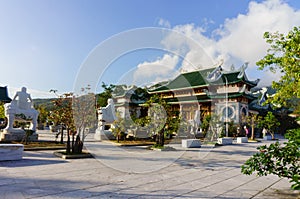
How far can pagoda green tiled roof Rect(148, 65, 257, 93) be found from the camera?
29.6 m

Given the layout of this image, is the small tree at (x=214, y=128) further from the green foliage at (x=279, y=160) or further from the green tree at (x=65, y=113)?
the green foliage at (x=279, y=160)

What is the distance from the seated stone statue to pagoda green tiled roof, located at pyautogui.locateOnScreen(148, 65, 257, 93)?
21964 millimetres

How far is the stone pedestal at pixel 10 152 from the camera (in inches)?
264

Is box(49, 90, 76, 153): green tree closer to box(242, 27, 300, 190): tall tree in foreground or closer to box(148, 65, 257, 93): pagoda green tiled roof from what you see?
box(242, 27, 300, 190): tall tree in foreground

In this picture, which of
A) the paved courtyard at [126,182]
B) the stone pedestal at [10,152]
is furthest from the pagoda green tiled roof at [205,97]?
the stone pedestal at [10,152]

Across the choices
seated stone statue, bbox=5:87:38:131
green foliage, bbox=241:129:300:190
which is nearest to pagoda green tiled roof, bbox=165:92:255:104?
seated stone statue, bbox=5:87:38:131

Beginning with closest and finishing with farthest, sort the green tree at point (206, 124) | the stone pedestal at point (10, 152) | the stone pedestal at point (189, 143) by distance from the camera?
1. the stone pedestal at point (10, 152)
2. the stone pedestal at point (189, 143)
3. the green tree at point (206, 124)

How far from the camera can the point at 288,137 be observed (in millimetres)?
4402

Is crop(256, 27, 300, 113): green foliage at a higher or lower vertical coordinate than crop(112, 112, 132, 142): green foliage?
higher

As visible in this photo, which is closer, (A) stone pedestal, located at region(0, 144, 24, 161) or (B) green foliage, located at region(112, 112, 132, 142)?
(A) stone pedestal, located at region(0, 144, 24, 161)

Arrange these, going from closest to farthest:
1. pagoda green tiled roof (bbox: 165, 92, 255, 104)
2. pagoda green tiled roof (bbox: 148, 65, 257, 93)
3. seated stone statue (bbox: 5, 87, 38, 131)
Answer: seated stone statue (bbox: 5, 87, 38, 131), pagoda green tiled roof (bbox: 165, 92, 255, 104), pagoda green tiled roof (bbox: 148, 65, 257, 93)

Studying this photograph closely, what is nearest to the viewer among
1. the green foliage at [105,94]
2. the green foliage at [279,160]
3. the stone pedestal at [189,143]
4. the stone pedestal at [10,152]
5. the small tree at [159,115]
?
the green foliage at [279,160]

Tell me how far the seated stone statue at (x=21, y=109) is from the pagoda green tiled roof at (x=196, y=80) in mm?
21964

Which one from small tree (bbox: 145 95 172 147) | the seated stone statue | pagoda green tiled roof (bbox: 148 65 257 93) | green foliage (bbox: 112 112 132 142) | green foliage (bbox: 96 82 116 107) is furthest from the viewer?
green foliage (bbox: 96 82 116 107)
